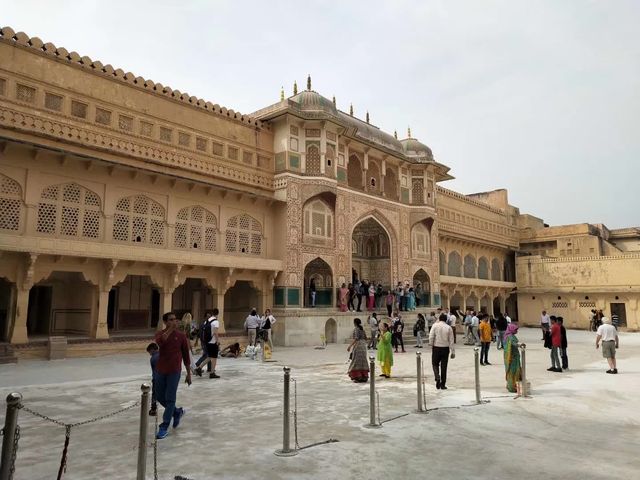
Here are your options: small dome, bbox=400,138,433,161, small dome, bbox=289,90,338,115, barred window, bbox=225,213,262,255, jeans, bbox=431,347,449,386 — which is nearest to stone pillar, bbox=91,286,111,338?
barred window, bbox=225,213,262,255

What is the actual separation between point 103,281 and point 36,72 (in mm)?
6511

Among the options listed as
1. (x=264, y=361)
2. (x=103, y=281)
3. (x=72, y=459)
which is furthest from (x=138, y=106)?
(x=72, y=459)

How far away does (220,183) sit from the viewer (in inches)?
681

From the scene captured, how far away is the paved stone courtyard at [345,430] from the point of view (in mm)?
4371

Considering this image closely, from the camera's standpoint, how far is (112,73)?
15.3m

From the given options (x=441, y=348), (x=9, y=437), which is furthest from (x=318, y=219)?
(x=9, y=437)

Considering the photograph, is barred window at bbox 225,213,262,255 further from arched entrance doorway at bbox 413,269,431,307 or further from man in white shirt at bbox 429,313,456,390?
man in white shirt at bbox 429,313,456,390

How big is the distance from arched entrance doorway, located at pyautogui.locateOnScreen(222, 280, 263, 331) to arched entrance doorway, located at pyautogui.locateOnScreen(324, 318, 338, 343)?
3.31m

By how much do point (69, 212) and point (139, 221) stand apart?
7.11 feet

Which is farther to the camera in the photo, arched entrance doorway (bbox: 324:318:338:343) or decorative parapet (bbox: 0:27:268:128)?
arched entrance doorway (bbox: 324:318:338:343)

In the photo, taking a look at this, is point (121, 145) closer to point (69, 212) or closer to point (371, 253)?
point (69, 212)

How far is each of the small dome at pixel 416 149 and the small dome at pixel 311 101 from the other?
22.7 feet

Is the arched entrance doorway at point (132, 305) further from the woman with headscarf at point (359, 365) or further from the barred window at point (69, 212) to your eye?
the woman with headscarf at point (359, 365)

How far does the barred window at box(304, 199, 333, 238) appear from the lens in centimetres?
1939
